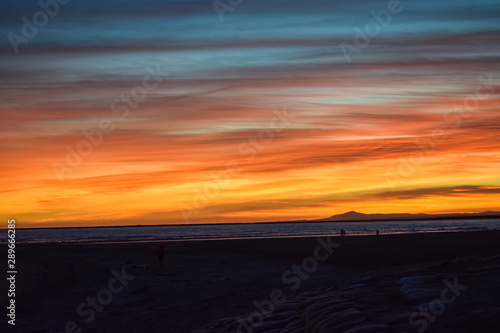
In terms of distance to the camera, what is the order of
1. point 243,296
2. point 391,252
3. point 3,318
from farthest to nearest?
point 391,252 < point 243,296 < point 3,318

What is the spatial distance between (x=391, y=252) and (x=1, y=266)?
21.6 meters

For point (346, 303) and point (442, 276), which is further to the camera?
point (442, 276)

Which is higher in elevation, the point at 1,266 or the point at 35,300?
the point at 1,266

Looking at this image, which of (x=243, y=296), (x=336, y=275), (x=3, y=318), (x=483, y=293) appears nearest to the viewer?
(x=483, y=293)

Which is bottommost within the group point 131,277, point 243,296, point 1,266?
point 243,296

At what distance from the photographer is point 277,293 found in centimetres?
2053

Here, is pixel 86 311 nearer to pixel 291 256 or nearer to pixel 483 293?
pixel 483 293

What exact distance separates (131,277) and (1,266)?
9.00 m

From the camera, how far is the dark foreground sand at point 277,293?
870cm

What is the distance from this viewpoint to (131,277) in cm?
2608

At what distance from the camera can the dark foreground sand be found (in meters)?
8.70

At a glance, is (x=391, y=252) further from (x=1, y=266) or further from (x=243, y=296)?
(x=1, y=266)

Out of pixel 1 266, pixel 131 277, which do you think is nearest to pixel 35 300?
pixel 131 277

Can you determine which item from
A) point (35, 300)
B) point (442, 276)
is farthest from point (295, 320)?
point (35, 300)
